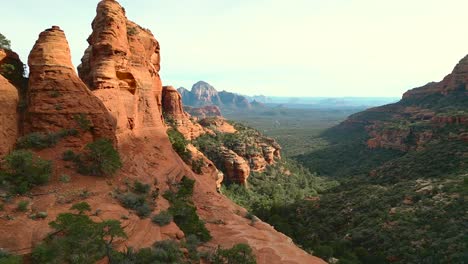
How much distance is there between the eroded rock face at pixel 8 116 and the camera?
2348 centimetres

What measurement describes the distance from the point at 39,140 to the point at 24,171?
338 centimetres

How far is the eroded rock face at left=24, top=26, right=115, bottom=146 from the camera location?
25.3 metres

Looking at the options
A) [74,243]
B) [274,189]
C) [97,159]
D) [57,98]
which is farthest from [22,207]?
[274,189]

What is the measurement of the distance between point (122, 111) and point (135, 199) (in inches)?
425

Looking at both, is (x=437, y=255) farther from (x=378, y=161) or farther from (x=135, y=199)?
(x=378, y=161)

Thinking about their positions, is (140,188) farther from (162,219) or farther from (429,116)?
(429,116)

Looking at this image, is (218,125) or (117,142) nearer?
(117,142)

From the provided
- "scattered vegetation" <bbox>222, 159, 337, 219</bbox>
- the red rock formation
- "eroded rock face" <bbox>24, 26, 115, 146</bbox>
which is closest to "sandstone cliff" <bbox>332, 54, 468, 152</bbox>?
"scattered vegetation" <bbox>222, 159, 337, 219</bbox>

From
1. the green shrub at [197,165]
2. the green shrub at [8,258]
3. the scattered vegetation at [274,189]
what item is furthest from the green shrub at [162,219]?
the scattered vegetation at [274,189]

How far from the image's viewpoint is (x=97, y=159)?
2534cm

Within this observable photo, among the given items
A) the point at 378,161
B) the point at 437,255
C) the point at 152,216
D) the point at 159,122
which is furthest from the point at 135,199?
the point at 378,161

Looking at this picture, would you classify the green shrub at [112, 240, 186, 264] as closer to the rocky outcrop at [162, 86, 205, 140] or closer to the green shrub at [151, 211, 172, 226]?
the green shrub at [151, 211, 172, 226]

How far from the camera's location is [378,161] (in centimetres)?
9500

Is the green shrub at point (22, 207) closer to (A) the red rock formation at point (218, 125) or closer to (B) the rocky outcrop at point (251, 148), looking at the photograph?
(B) the rocky outcrop at point (251, 148)
